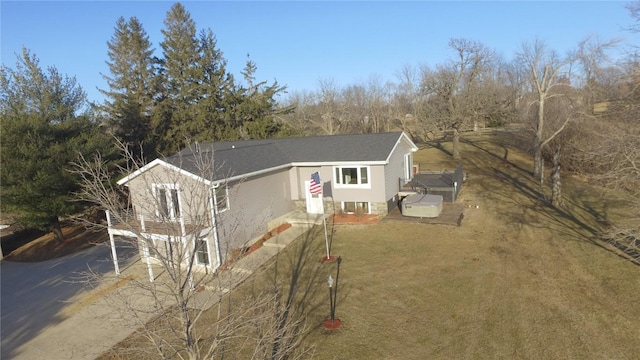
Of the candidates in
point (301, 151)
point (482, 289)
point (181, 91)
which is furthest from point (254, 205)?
point (181, 91)

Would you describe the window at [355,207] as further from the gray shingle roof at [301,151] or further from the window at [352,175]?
the gray shingle roof at [301,151]

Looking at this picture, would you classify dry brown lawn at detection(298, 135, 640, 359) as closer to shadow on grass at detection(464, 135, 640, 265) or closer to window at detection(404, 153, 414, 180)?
shadow on grass at detection(464, 135, 640, 265)

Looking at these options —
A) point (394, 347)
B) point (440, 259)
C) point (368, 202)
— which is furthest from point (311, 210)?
point (394, 347)

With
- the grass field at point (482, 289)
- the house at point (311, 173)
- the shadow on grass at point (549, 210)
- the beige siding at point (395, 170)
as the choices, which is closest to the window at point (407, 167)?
the house at point (311, 173)

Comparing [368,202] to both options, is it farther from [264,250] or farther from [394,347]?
[394,347]

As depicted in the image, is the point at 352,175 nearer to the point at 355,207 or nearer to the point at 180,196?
the point at 355,207
